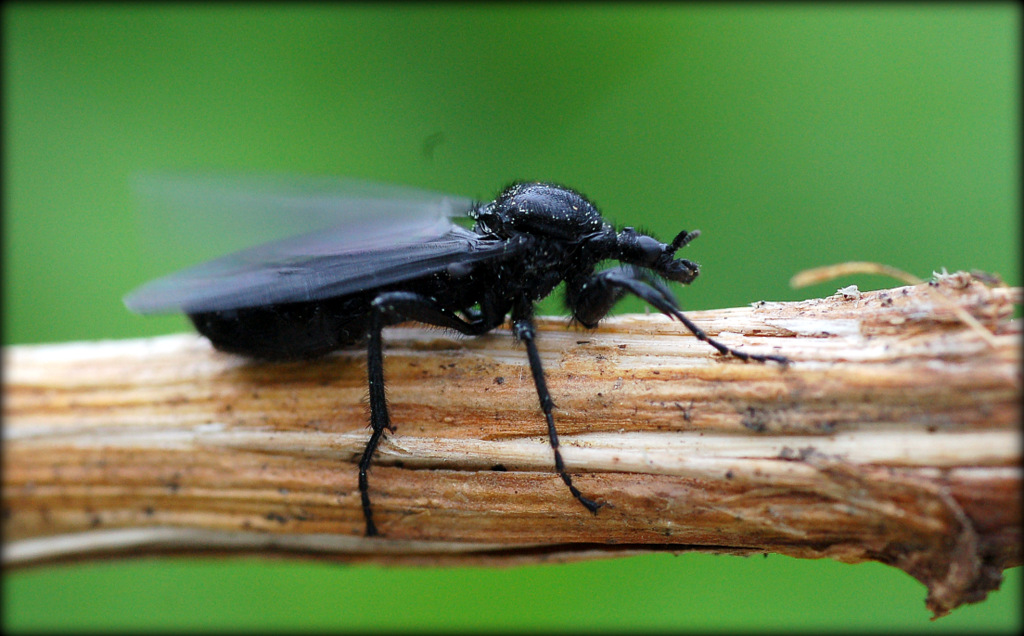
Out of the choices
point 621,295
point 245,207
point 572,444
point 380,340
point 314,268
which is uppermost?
point 245,207

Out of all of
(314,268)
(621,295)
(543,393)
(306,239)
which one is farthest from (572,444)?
(306,239)

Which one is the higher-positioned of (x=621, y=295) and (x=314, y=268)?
(x=314, y=268)

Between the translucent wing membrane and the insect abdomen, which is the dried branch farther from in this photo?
the translucent wing membrane

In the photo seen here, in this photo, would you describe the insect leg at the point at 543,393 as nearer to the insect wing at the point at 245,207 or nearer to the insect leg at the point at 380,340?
the insect leg at the point at 380,340

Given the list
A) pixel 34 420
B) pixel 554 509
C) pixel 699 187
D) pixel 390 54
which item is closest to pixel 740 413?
pixel 554 509

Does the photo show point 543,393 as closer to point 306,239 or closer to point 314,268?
point 314,268

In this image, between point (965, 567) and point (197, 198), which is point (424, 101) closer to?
point (197, 198)

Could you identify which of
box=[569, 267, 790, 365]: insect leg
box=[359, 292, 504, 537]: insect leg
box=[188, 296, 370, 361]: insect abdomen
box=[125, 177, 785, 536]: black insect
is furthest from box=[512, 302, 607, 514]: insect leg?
box=[188, 296, 370, 361]: insect abdomen

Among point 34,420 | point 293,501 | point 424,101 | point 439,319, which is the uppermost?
point 424,101
